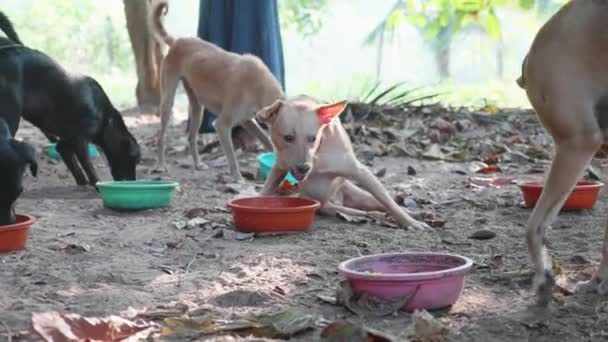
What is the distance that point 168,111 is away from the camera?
8477mm

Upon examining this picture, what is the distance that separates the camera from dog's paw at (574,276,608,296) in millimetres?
3504

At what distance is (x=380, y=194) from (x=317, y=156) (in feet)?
1.50

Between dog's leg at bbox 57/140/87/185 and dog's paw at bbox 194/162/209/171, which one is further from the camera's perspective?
dog's paw at bbox 194/162/209/171

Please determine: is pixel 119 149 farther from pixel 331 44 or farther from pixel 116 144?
pixel 331 44

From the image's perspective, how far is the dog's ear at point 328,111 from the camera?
533 centimetres

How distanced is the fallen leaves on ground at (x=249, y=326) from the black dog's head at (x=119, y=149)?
4289 mm

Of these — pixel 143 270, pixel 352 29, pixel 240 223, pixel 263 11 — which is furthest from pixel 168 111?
pixel 352 29

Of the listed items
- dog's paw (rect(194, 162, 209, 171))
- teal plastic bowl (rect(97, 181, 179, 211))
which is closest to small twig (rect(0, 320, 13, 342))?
teal plastic bowl (rect(97, 181, 179, 211))

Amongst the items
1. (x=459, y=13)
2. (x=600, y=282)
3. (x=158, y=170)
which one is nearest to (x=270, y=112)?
(x=600, y=282)

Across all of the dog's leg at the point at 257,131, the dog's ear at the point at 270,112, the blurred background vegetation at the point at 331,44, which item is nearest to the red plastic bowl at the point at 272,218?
the dog's ear at the point at 270,112

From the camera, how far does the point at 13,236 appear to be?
4.27 metres

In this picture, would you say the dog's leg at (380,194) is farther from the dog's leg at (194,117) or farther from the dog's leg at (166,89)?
the dog's leg at (166,89)

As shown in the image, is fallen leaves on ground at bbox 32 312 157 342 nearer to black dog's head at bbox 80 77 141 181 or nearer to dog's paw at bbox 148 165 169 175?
black dog's head at bbox 80 77 141 181

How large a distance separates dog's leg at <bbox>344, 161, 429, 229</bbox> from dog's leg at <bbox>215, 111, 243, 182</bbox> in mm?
2156
